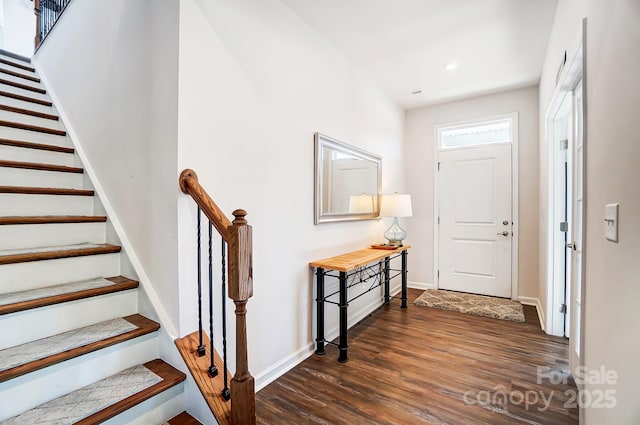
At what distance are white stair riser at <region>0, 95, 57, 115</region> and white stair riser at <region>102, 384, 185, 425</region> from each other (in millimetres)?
2913

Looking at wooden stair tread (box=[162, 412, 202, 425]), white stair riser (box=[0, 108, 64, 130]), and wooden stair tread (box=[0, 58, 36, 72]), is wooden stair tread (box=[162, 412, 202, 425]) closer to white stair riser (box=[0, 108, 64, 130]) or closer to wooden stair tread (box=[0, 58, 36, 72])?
white stair riser (box=[0, 108, 64, 130])

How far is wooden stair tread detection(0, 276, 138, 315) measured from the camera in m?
1.42

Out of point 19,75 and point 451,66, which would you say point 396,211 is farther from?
point 19,75

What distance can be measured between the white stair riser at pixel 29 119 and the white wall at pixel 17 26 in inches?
124

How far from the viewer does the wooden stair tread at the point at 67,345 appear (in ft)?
4.07

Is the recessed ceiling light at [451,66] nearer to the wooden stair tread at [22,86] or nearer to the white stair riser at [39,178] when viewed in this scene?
the white stair riser at [39,178]

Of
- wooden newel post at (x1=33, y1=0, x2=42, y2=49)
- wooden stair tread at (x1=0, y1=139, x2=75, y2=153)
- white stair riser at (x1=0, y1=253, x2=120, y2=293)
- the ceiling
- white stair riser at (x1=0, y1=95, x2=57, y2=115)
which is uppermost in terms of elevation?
wooden newel post at (x1=33, y1=0, x2=42, y2=49)

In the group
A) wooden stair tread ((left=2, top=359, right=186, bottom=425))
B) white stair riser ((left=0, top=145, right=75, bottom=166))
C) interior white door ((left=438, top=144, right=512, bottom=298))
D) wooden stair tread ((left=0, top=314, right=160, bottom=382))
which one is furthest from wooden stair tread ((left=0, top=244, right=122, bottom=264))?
interior white door ((left=438, top=144, right=512, bottom=298))

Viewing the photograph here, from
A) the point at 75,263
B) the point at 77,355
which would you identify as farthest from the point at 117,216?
the point at 77,355

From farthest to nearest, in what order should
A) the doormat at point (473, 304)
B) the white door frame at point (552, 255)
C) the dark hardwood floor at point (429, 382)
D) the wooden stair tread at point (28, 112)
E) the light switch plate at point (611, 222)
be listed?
1. the doormat at point (473, 304)
2. the white door frame at point (552, 255)
3. the wooden stair tread at point (28, 112)
4. the dark hardwood floor at point (429, 382)
5. the light switch plate at point (611, 222)

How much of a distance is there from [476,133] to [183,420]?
451 cm

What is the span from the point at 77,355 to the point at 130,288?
0.47 m

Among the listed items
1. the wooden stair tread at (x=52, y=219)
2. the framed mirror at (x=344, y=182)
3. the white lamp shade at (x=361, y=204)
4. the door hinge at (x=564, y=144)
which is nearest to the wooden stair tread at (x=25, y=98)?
the wooden stair tread at (x=52, y=219)

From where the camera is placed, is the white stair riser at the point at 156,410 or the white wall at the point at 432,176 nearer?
the white stair riser at the point at 156,410
